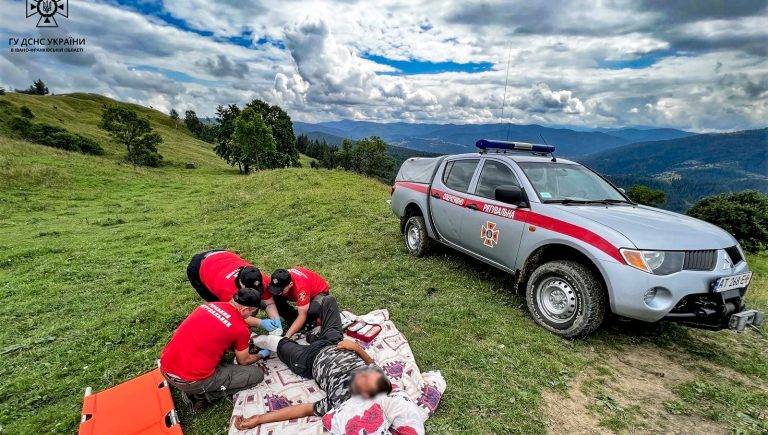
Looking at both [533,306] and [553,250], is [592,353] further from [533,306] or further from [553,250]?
[553,250]

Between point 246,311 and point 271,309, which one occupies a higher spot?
point 246,311

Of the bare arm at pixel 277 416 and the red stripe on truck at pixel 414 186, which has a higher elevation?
the red stripe on truck at pixel 414 186

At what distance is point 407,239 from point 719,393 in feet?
18.1

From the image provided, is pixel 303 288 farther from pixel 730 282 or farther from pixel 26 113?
pixel 26 113

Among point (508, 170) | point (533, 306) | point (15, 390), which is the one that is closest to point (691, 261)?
point (533, 306)

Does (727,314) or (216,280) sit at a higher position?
(727,314)

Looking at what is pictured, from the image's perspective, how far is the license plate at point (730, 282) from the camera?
4.07m

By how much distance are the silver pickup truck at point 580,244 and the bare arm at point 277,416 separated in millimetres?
3343

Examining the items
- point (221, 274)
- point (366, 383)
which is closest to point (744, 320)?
point (366, 383)

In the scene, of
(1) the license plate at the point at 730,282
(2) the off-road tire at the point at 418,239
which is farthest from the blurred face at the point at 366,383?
(2) the off-road tire at the point at 418,239

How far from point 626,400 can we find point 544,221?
7.18 feet

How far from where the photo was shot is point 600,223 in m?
4.48

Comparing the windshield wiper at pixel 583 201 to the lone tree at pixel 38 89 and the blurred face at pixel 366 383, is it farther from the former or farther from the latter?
the lone tree at pixel 38 89

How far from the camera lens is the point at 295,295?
4918 millimetres
